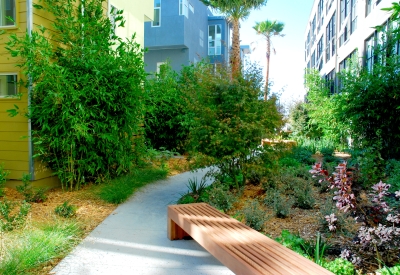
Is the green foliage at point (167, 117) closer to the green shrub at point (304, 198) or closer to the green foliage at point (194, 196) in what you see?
the green foliage at point (194, 196)

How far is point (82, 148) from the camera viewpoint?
6906mm

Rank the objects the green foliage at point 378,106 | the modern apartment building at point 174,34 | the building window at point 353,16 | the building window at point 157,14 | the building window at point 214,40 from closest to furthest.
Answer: the green foliage at point 378,106 < the building window at point 353,16 < the modern apartment building at point 174,34 < the building window at point 157,14 < the building window at point 214,40

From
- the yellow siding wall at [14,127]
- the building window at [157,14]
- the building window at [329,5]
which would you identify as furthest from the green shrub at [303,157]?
the building window at [329,5]

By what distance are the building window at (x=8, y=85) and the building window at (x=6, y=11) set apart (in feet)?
3.43

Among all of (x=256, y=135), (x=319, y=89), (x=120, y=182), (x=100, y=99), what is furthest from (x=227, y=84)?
(x=319, y=89)

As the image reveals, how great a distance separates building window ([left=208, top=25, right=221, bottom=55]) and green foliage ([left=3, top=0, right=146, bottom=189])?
64.0 feet

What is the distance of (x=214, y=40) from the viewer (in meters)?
26.6

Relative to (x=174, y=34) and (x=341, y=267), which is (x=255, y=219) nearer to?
(x=341, y=267)

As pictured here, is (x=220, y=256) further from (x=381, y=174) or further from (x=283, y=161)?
(x=283, y=161)

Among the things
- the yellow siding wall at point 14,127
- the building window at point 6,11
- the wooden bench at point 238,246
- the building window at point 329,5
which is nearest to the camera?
the wooden bench at point 238,246

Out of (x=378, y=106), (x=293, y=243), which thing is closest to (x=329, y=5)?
(x=378, y=106)

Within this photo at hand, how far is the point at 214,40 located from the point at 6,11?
20716 mm

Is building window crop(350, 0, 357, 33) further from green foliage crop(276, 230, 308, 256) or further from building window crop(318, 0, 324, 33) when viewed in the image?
green foliage crop(276, 230, 308, 256)

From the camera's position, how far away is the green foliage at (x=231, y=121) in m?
6.36
